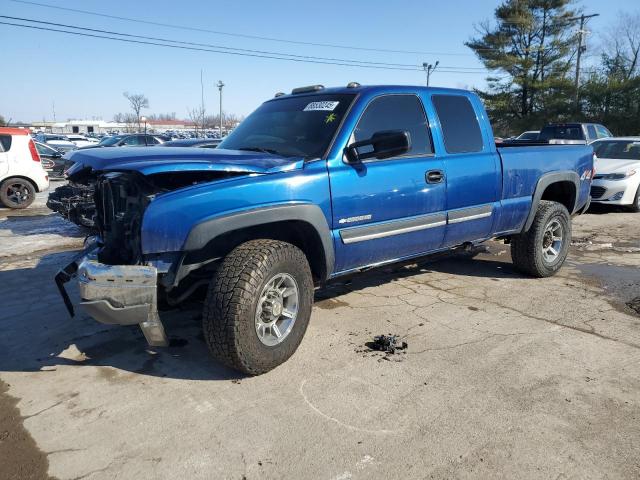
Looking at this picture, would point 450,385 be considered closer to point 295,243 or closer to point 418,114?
point 295,243

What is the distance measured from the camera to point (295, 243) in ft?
12.5

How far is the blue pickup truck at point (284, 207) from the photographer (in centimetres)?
303

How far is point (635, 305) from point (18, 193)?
1168 cm

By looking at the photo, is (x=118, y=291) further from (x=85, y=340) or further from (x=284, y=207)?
(x=85, y=340)

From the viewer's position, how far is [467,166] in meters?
4.57

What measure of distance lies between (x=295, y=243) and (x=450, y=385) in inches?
58.3

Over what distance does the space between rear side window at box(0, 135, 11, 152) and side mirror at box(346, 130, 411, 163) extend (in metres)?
10.1

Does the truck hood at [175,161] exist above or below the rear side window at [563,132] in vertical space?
below

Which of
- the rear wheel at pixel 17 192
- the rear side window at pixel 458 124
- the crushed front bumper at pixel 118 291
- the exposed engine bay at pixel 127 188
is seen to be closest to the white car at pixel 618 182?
the rear side window at pixel 458 124

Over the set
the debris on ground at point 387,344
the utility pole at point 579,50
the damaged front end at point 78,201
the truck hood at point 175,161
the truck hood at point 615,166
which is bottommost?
the debris on ground at point 387,344

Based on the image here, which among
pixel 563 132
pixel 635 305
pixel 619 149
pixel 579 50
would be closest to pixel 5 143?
pixel 635 305

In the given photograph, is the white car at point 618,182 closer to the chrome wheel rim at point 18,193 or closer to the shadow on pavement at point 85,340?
the shadow on pavement at point 85,340

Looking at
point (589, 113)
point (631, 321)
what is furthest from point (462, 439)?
point (589, 113)

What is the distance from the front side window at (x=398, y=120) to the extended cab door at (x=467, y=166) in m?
0.18
